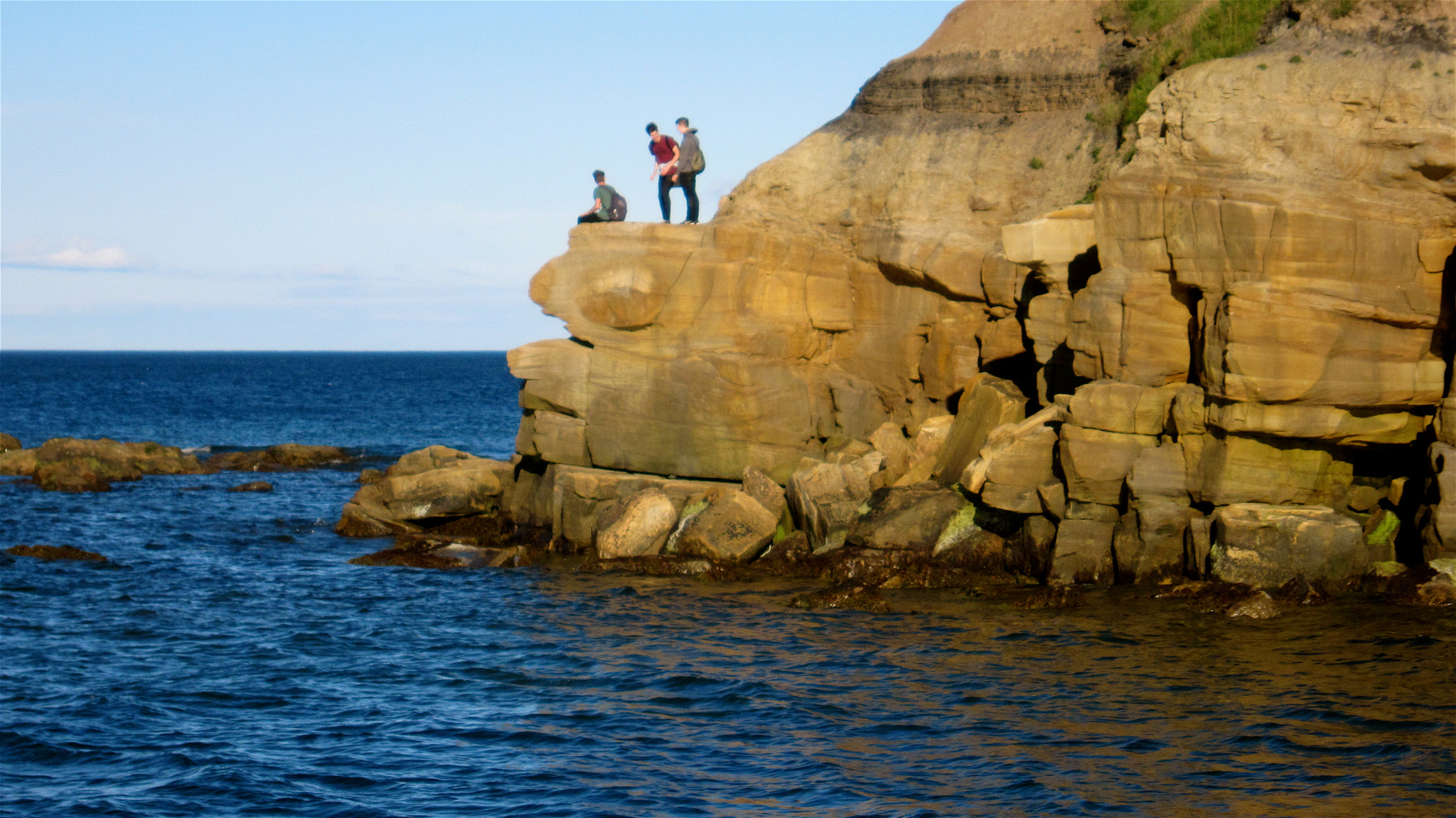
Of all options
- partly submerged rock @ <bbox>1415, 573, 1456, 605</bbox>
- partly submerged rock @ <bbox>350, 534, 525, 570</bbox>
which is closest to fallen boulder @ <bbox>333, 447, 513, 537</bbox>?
partly submerged rock @ <bbox>350, 534, 525, 570</bbox>

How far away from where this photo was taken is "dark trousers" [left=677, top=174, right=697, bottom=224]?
28.7m

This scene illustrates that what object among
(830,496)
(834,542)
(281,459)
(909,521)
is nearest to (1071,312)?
(909,521)

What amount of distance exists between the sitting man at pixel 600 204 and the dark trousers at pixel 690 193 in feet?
5.48

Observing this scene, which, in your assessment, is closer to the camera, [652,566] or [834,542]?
[834,542]

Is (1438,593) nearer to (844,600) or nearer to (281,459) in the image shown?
(844,600)

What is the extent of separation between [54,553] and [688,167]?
16253 mm

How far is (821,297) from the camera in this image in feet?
93.8

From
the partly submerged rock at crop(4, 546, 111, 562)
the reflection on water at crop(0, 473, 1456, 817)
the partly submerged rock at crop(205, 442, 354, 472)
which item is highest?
the partly submerged rock at crop(205, 442, 354, 472)

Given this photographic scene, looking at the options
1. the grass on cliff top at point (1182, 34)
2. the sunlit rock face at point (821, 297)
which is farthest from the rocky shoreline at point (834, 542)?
the grass on cliff top at point (1182, 34)

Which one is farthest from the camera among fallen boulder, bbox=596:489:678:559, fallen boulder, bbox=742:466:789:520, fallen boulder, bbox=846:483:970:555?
fallen boulder, bbox=742:466:789:520

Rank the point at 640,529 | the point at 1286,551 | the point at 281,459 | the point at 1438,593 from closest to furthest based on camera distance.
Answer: the point at 1438,593 < the point at 1286,551 < the point at 640,529 < the point at 281,459

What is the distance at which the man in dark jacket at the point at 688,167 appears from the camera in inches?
1097

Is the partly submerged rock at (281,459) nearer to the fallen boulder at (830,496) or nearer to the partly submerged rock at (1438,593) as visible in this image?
the fallen boulder at (830,496)

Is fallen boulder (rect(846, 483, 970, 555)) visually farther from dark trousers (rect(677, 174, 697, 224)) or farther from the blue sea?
dark trousers (rect(677, 174, 697, 224))
